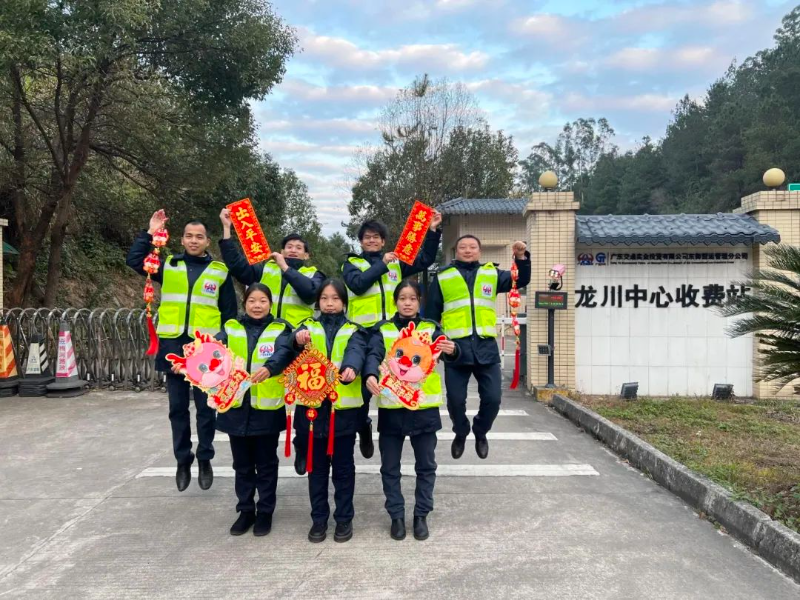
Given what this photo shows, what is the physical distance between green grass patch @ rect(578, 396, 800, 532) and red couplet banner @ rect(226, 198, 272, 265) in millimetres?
4020

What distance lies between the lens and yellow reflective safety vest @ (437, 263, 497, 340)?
441cm

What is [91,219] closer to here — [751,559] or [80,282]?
[80,282]

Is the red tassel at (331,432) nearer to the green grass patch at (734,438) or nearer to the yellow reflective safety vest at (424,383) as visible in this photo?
the yellow reflective safety vest at (424,383)

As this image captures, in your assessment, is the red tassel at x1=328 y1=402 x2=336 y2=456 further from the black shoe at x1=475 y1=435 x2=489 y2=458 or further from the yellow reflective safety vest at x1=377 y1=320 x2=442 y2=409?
the black shoe at x1=475 y1=435 x2=489 y2=458

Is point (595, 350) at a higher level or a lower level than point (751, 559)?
higher

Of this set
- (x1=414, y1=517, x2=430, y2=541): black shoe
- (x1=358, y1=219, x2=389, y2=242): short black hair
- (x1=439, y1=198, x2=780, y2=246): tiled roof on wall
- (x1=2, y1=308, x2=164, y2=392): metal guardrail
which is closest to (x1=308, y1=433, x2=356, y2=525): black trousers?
(x1=414, y1=517, x2=430, y2=541): black shoe

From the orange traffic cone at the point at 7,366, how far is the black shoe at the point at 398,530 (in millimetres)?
7676

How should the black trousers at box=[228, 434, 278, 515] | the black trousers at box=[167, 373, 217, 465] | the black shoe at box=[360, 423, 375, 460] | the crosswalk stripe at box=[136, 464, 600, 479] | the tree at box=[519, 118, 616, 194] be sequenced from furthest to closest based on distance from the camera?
1. the tree at box=[519, 118, 616, 194]
2. the crosswalk stripe at box=[136, 464, 600, 479]
3. the black shoe at box=[360, 423, 375, 460]
4. the black trousers at box=[167, 373, 217, 465]
5. the black trousers at box=[228, 434, 278, 515]

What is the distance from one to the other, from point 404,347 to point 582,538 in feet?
5.66

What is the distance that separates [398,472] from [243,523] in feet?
3.65

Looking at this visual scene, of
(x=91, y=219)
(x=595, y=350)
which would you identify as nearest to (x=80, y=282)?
(x=91, y=219)

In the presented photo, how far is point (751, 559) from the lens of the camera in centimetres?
357

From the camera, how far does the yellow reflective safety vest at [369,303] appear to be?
172 inches

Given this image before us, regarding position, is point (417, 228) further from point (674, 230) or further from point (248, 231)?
point (674, 230)
